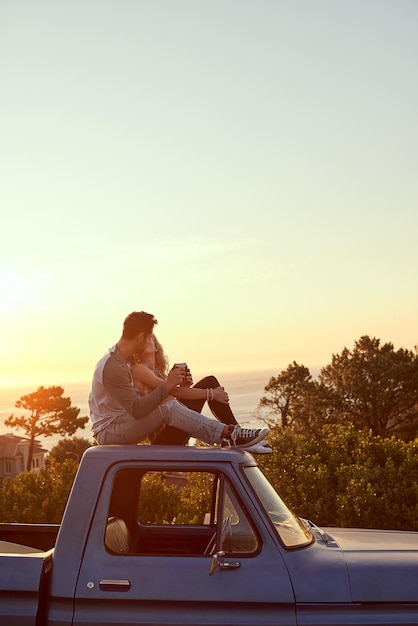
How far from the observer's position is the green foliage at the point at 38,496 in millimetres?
12625

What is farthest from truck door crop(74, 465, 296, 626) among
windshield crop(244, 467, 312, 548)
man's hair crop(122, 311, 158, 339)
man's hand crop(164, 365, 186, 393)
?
man's hair crop(122, 311, 158, 339)

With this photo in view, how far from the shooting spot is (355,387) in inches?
1972

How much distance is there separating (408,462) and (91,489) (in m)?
8.32

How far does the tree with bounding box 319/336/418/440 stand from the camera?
49.7 m

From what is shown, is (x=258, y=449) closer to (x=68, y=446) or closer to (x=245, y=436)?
(x=245, y=436)

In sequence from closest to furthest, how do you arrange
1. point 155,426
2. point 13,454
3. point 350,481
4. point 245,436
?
point 245,436
point 155,426
point 350,481
point 13,454

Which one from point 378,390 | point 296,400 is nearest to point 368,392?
point 378,390

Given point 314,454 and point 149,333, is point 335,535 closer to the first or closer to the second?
point 149,333

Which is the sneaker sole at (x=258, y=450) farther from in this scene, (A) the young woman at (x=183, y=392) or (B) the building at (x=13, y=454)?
(B) the building at (x=13, y=454)

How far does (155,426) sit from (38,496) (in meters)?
8.14

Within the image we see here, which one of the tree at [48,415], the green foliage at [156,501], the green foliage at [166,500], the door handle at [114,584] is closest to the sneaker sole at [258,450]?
the door handle at [114,584]

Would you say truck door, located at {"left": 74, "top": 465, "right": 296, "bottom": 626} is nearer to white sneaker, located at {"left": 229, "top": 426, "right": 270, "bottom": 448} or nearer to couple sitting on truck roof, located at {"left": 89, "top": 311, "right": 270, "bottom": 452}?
white sneaker, located at {"left": 229, "top": 426, "right": 270, "bottom": 448}

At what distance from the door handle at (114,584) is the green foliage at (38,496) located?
8408 millimetres

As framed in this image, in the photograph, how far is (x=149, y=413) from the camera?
564cm
